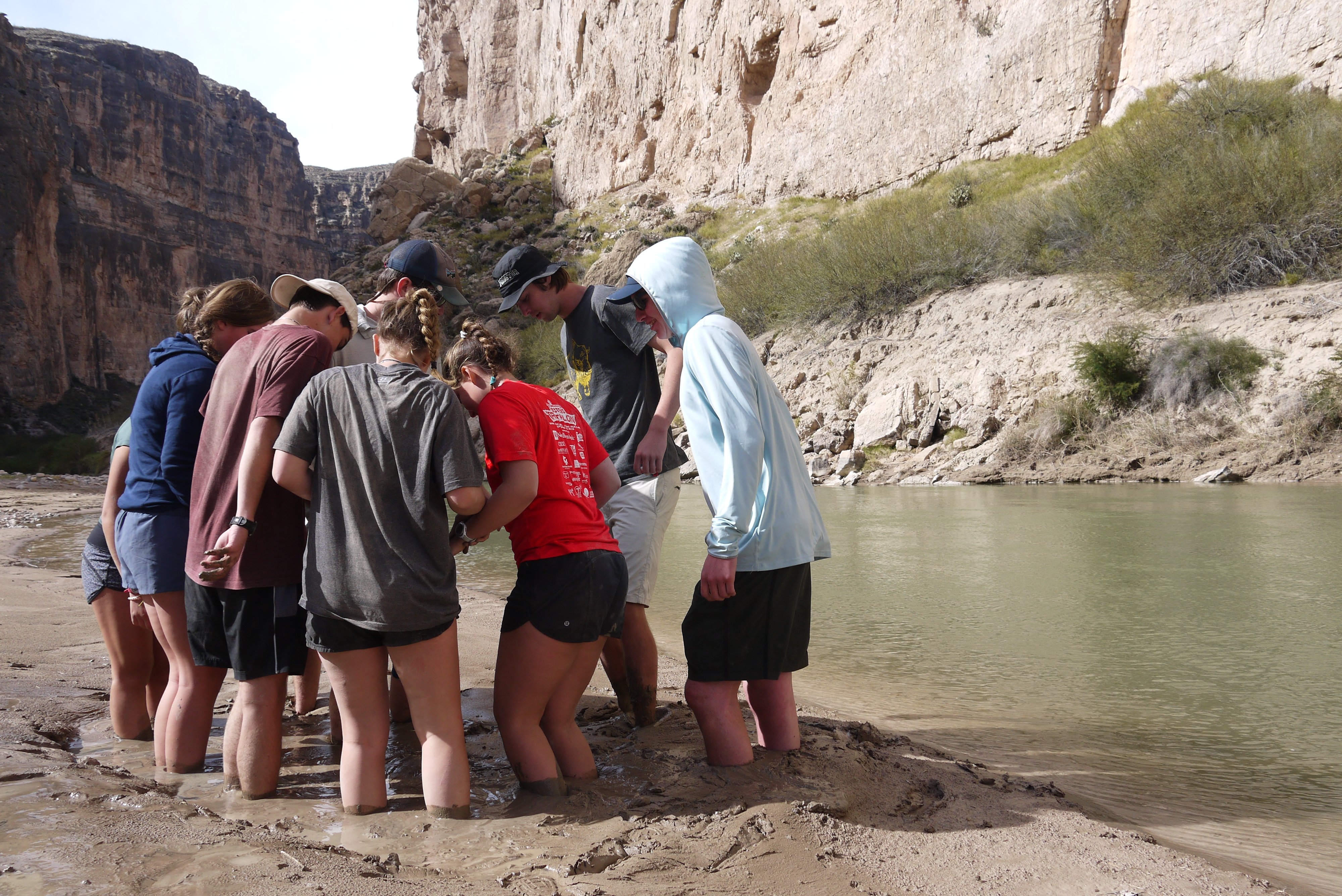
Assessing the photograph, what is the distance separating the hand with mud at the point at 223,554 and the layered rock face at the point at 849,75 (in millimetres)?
20490

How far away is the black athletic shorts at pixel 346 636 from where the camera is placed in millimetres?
2234

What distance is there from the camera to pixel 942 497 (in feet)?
38.2

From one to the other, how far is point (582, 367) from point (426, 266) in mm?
729

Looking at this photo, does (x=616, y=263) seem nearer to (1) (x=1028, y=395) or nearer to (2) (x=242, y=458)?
(1) (x=1028, y=395)

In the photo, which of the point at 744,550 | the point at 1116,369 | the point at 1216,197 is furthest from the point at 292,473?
the point at 1216,197

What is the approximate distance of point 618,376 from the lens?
11.1 feet

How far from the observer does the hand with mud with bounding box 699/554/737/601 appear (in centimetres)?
246

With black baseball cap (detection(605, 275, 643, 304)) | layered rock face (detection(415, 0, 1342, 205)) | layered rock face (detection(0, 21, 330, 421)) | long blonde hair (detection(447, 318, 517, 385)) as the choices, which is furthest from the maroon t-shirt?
layered rock face (detection(0, 21, 330, 421))

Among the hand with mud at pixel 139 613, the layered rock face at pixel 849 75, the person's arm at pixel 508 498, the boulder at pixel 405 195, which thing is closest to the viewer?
the person's arm at pixel 508 498

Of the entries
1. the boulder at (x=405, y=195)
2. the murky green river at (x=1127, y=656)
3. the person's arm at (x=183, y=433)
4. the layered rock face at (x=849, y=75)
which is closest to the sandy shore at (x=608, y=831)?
the murky green river at (x=1127, y=656)

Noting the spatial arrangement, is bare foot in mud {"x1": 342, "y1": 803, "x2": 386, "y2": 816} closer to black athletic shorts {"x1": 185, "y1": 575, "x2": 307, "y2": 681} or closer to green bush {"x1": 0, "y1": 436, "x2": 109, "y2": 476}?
black athletic shorts {"x1": 185, "y1": 575, "x2": 307, "y2": 681}

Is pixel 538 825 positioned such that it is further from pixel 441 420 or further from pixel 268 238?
pixel 268 238

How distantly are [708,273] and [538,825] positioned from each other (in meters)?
1.72

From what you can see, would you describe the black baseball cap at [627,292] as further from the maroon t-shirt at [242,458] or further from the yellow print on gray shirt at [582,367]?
the maroon t-shirt at [242,458]
